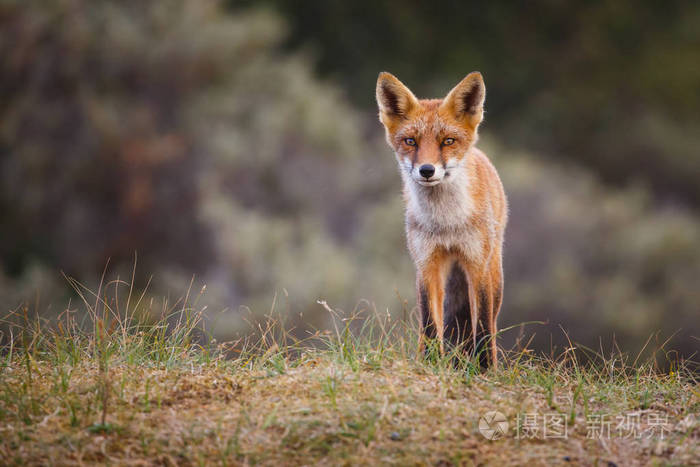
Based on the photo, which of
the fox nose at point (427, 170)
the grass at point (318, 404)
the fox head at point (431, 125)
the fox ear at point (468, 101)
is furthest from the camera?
the fox ear at point (468, 101)

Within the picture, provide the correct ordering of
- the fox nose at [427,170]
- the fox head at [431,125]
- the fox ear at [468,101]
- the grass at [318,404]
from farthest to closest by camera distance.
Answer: the fox ear at [468,101] → the fox head at [431,125] → the fox nose at [427,170] → the grass at [318,404]

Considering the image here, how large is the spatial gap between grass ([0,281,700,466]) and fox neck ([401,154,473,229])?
0.59 meters

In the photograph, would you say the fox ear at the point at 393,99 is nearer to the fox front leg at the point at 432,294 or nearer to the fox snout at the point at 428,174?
the fox snout at the point at 428,174

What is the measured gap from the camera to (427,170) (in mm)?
3840

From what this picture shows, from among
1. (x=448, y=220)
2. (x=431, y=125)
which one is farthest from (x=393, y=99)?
(x=448, y=220)

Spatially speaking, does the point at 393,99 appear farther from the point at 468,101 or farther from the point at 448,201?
the point at 448,201

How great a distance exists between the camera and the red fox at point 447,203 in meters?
3.98

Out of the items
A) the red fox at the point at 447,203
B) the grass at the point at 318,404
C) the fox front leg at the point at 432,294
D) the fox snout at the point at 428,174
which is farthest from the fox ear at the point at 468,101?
the grass at the point at 318,404

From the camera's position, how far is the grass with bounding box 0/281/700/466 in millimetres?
2832

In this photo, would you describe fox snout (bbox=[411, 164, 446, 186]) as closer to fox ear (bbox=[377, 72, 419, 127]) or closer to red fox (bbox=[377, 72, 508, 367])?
red fox (bbox=[377, 72, 508, 367])

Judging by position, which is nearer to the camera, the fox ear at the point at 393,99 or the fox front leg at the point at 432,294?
the fox front leg at the point at 432,294

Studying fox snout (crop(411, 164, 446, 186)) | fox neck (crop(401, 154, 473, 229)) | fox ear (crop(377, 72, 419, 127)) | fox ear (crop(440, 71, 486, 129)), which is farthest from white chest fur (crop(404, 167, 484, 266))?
fox ear (crop(377, 72, 419, 127))

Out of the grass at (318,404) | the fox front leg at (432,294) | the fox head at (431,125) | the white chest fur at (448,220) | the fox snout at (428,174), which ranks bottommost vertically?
the grass at (318,404)

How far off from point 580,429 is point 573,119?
18976mm
